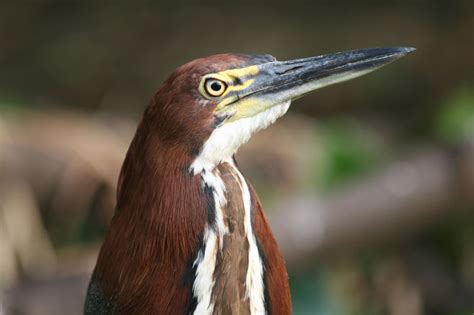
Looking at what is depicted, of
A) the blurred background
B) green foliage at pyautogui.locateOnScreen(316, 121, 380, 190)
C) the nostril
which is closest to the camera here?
the nostril

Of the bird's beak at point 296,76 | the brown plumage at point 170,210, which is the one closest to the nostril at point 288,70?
the bird's beak at point 296,76

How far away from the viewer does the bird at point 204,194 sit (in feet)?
8.47

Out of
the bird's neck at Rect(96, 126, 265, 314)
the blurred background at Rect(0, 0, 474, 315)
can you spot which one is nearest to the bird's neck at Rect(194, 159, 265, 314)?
the bird's neck at Rect(96, 126, 265, 314)

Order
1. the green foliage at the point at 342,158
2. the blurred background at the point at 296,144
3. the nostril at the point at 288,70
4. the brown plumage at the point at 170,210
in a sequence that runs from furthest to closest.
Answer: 1. the green foliage at the point at 342,158
2. the blurred background at the point at 296,144
3. the nostril at the point at 288,70
4. the brown plumage at the point at 170,210

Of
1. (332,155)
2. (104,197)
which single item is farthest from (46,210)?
(332,155)

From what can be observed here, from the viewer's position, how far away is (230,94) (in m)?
2.64

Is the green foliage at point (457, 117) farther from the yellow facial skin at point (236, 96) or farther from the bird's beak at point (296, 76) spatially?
the yellow facial skin at point (236, 96)

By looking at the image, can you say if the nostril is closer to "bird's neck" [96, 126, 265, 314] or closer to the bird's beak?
the bird's beak

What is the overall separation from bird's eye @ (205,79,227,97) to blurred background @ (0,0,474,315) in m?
2.47

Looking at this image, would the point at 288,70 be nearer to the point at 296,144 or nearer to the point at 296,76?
the point at 296,76

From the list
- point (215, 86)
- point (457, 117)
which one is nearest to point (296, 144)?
point (457, 117)

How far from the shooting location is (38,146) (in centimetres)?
605

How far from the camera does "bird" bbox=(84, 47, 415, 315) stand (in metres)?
2.58

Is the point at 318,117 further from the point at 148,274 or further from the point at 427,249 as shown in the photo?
the point at 148,274
